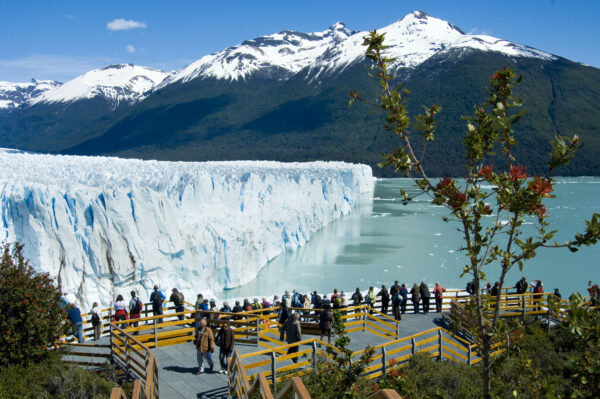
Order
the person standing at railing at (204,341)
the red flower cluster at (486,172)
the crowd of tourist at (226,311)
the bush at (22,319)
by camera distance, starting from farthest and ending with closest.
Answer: the crowd of tourist at (226,311) → the person standing at railing at (204,341) → the bush at (22,319) → the red flower cluster at (486,172)

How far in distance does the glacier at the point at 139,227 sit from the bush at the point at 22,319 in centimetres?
767

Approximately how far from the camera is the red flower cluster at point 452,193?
3094mm

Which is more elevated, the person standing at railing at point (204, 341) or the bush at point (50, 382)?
the person standing at railing at point (204, 341)

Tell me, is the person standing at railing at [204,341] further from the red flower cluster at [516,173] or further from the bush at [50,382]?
the red flower cluster at [516,173]

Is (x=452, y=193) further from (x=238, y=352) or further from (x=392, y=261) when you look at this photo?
(x=392, y=261)

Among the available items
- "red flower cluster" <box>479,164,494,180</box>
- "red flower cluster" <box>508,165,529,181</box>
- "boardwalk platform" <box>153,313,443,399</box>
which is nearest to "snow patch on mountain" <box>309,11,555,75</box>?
"boardwalk platform" <box>153,313,443,399</box>

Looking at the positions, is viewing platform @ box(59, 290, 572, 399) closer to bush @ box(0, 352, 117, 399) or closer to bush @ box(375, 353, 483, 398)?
bush @ box(375, 353, 483, 398)

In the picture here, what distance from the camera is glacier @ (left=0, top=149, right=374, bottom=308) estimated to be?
1483cm

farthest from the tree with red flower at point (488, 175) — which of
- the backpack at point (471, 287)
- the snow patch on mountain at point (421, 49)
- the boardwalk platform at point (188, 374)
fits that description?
the snow patch on mountain at point (421, 49)

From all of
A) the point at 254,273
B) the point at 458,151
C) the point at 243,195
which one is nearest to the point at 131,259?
the point at 254,273

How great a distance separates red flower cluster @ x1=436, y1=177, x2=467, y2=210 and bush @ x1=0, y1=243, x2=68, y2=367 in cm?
617

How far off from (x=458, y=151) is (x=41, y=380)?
113 metres

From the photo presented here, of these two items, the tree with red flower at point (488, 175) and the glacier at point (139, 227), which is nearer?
the tree with red flower at point (488, 175)

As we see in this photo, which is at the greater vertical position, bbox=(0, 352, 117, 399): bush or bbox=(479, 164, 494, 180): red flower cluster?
bbox=(479, 164, 494, 180): red flower cluster
